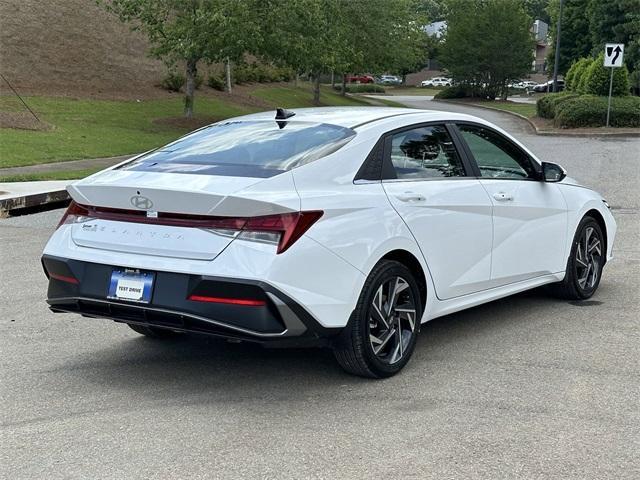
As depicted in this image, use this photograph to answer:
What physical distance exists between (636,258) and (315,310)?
5.75m

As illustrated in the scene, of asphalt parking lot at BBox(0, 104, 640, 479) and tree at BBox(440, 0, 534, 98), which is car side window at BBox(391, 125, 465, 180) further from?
tree at BBox(440, 0, 534, 98)

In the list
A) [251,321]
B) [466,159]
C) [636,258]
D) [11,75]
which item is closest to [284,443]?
[251,321]

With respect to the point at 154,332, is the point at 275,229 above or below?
above

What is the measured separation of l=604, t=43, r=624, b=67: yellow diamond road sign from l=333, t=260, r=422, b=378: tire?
24.1 m

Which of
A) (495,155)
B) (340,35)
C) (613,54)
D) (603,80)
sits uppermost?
(340,35)

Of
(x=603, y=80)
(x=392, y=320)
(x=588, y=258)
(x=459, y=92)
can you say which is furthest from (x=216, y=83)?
(x=392, y=320)

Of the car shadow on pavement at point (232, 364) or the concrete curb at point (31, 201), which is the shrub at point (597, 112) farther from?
the car shadow on pavement at point (232, 364)

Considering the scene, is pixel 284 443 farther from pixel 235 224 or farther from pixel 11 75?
→ pixel 11 75

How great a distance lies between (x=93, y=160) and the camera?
19.2 meters

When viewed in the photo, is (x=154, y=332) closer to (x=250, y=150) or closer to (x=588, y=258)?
(x=250, y=150)

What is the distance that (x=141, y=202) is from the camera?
452 cm

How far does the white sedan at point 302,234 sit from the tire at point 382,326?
0.03 feet

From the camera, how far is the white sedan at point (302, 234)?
169 inches

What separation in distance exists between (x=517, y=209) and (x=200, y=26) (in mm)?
21566
